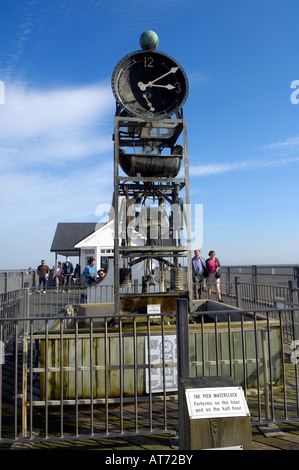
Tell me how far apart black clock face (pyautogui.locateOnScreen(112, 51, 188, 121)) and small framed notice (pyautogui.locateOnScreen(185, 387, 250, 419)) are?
7450 mm

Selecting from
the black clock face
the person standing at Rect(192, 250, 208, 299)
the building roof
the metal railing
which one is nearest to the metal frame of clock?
the black clock face

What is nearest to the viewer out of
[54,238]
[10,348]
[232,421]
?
[232,421]

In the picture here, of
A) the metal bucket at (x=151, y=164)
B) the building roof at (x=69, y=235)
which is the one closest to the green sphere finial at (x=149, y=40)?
the metal bucket at (x=151, y=164)

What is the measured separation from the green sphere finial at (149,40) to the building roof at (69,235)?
28.0 meters

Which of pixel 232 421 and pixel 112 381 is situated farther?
pixel 112 381

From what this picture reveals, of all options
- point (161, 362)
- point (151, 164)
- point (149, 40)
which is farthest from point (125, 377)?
point (149, 40)

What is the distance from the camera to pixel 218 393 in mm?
3182

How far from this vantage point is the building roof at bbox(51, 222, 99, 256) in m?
37.5

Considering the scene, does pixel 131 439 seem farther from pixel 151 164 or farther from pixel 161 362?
pixel 151 164

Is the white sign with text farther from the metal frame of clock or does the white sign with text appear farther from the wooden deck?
the metal frame of clock

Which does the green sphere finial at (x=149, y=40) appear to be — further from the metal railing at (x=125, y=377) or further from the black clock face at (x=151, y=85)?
the metal railing at (x=125, y=377)

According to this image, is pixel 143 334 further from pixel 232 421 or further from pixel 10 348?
pixel 10 348
